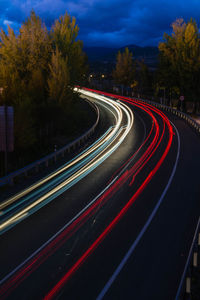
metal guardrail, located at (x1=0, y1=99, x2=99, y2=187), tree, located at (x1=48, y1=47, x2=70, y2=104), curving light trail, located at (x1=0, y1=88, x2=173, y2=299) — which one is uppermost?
tree, located at (x1=48, y1=47, x2=70, y2=104)

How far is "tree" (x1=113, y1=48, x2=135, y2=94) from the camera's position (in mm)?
77750

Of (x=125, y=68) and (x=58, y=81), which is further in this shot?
(x=125, y=68)

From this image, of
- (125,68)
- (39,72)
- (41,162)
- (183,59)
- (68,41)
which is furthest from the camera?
(125,68)

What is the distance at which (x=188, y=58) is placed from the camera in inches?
1781

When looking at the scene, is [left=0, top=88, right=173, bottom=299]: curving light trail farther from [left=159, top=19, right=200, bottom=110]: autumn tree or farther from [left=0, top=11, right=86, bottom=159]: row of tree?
[left=159, top=19, right=200, bottom=110]: autumn tree

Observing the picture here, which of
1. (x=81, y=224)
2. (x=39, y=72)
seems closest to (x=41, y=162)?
(x=81, y=224)

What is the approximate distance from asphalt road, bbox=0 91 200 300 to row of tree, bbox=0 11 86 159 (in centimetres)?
1065

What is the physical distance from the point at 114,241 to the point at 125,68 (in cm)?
7219

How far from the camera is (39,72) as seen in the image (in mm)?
28594

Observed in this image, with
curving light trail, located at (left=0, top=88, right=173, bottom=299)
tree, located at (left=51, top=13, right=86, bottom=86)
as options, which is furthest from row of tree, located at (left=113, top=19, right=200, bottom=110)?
curving light trail, located at (left=0, top=88, right=173, bottom=299)

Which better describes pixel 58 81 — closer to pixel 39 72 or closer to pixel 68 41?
pixel 39 72

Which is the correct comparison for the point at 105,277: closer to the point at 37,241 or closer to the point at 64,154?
the point at 37,241

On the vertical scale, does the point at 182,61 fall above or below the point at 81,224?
above

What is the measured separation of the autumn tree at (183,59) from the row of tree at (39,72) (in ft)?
57.6
